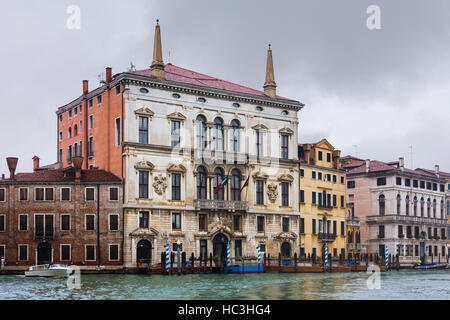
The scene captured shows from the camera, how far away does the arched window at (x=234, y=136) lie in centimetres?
5406

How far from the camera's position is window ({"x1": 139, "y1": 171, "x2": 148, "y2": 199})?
1930 inches

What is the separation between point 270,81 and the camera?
5803cm

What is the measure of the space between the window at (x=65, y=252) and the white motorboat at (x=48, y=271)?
12.5ft

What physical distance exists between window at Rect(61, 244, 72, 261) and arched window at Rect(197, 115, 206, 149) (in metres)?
11.8

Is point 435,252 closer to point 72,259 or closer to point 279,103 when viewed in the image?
point 279,103

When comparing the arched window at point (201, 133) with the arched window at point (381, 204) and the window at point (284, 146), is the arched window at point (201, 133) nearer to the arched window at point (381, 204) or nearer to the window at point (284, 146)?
the window at point (284, 146)

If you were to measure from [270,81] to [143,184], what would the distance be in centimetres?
1489

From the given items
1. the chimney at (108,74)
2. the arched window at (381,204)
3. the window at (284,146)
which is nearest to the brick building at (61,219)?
the chimney at (108,74)

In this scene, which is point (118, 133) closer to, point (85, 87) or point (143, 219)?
point (143, 219)

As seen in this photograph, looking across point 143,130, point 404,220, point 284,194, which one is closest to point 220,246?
point 284,194

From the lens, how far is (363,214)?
71250 mm

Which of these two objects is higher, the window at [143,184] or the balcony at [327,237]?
the window at [143,184]
